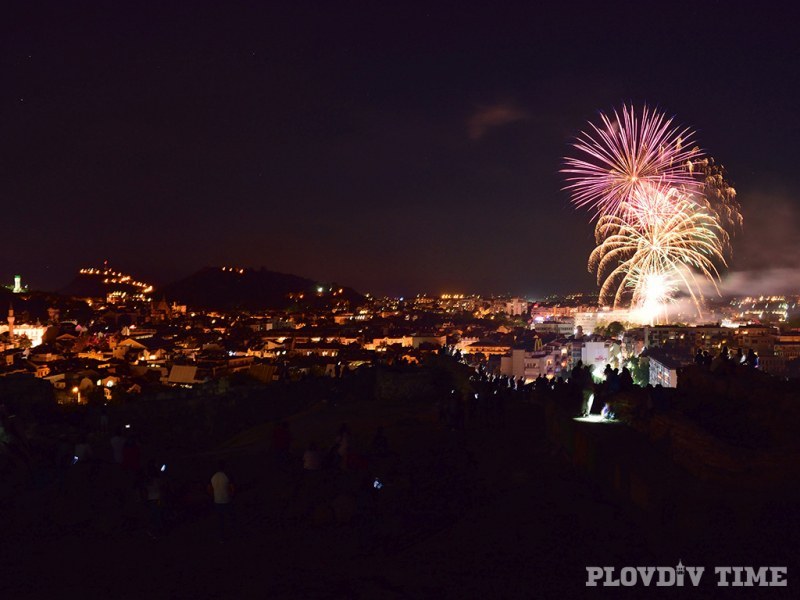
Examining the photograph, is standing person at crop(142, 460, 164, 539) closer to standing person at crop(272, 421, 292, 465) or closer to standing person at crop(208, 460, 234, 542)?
standing person at crop(208, 460, 234, 542)

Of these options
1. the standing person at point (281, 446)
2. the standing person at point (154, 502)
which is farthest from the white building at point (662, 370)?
the standing person at point (154, 502)

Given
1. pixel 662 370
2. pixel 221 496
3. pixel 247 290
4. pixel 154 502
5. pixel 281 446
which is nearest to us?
pixel 221 496

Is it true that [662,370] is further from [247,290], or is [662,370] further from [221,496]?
[247,290]

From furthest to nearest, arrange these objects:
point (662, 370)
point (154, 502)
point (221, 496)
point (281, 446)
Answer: point (662, 370) → point (281, 446) → point (154, 502) → point (221, 496)

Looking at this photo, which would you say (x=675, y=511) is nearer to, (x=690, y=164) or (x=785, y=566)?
(x=785, y=566)

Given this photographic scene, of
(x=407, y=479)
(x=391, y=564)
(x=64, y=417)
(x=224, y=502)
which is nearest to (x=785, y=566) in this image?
(x=391, y=564)

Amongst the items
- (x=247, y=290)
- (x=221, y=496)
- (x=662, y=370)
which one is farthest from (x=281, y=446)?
(x=247, y=290)
